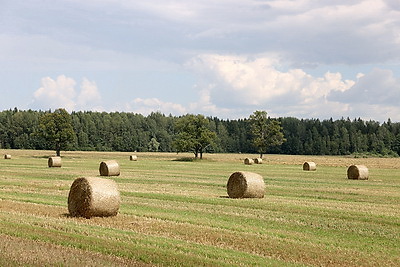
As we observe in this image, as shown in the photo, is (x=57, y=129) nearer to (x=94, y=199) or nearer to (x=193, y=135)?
(x=193, y=135)

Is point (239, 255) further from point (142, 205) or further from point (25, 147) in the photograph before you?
point (25, 147)

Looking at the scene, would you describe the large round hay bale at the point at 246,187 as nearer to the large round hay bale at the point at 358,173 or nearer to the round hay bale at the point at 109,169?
the round hay bale at the point at 109,169

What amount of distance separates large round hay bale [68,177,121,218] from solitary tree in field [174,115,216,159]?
7586cm

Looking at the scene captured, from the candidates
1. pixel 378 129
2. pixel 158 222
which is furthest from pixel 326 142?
pixel 158 222

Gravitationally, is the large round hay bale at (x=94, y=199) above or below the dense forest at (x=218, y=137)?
below

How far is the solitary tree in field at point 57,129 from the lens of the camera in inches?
3942

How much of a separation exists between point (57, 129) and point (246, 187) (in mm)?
81364

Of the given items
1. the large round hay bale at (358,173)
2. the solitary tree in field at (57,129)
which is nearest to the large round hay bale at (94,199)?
the large round hay bale at (358,173)

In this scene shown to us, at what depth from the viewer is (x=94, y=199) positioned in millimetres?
18203

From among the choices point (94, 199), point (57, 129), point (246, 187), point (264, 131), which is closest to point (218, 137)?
point (264, 131)

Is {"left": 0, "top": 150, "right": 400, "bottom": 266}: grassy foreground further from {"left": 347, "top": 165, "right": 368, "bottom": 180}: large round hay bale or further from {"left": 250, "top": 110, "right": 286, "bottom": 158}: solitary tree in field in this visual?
{"left": 250, "top": 110, "right": 286, "bottom": 158}: solitary tree in field

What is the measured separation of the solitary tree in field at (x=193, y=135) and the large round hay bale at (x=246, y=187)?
6890cm

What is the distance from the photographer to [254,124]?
112 meters

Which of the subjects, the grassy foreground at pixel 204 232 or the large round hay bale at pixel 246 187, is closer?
the grassy foreground at pixel 204 232
